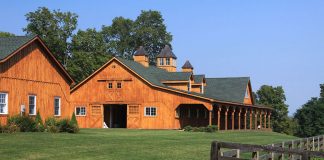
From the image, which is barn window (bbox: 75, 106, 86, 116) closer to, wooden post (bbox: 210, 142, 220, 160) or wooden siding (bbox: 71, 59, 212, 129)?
wooden siding (bbox: 71, 59, 212, 129)

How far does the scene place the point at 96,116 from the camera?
53750mm

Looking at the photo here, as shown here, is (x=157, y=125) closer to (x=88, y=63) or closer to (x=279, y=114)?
(x=88, y=63)

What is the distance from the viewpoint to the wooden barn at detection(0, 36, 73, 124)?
33.1 m

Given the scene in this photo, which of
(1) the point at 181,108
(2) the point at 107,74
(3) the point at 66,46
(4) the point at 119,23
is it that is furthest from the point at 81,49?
(4) the point at 119,23

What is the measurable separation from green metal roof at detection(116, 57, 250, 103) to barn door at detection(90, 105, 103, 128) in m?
5.34

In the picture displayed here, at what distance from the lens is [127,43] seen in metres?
110

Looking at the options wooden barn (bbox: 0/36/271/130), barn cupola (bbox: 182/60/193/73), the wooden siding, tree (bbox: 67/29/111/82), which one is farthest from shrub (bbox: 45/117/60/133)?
barn cupola (bbox: 182/60/193/73)

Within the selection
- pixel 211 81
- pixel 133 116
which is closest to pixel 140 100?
pixel 133 116

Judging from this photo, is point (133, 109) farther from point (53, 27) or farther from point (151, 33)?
point (151, 33)

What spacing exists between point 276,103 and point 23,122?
5823cm

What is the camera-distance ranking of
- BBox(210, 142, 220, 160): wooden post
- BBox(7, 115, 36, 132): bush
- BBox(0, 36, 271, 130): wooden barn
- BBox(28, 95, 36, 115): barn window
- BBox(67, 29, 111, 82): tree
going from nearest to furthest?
BBox(210, 142, 220, 160): wooden post, BBox(7, 115, 36, 132): bush, BBox(28, 95, 36, 115): barn window, BBox(0, 36, 271, 130): wooden barn, BBox(67, 29, 111, 82): tree

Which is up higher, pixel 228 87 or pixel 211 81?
pixel 211 81

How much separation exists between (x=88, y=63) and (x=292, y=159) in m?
Answer: 53.8

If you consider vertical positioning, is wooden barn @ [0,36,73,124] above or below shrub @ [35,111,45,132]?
above
